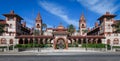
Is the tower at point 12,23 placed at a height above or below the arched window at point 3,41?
above

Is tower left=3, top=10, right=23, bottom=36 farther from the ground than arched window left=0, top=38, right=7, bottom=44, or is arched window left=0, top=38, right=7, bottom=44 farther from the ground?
tower left=3, top=10, right=23, bottom=36

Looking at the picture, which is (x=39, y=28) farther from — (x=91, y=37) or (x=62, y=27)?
(x=91, y=37)

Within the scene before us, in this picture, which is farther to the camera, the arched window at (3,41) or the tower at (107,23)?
the tower at (107,23)

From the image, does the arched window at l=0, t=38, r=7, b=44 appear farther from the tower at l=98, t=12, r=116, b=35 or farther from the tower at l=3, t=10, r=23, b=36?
the tower at l=98, t=12, r=116, b=35

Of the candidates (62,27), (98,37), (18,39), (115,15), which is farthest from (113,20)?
(18,39)

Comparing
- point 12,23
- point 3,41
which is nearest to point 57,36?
point 12,23

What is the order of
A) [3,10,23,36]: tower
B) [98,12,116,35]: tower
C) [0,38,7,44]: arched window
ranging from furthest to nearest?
1. [98,12,116,35]: tower
2. [3,10,23,36]: tower
3. [0,38,7,44]: arched window

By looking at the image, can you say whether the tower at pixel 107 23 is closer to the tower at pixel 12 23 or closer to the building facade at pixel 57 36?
the building facade at pixel 57 36

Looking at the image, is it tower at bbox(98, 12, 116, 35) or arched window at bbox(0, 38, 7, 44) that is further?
tower at bbox(98, 12, 116, 35)

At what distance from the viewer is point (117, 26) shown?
261 feet

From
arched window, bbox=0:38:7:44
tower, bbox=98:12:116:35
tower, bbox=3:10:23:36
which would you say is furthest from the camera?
tower, bbox=98:12:116:35

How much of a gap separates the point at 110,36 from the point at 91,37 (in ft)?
23.0

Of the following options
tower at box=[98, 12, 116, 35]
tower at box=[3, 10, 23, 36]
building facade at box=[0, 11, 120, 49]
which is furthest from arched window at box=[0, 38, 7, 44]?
tower at box=[98, 12, 116, 35]

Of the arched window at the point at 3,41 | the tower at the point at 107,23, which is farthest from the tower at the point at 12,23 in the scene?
the tower at the point at 107,23
